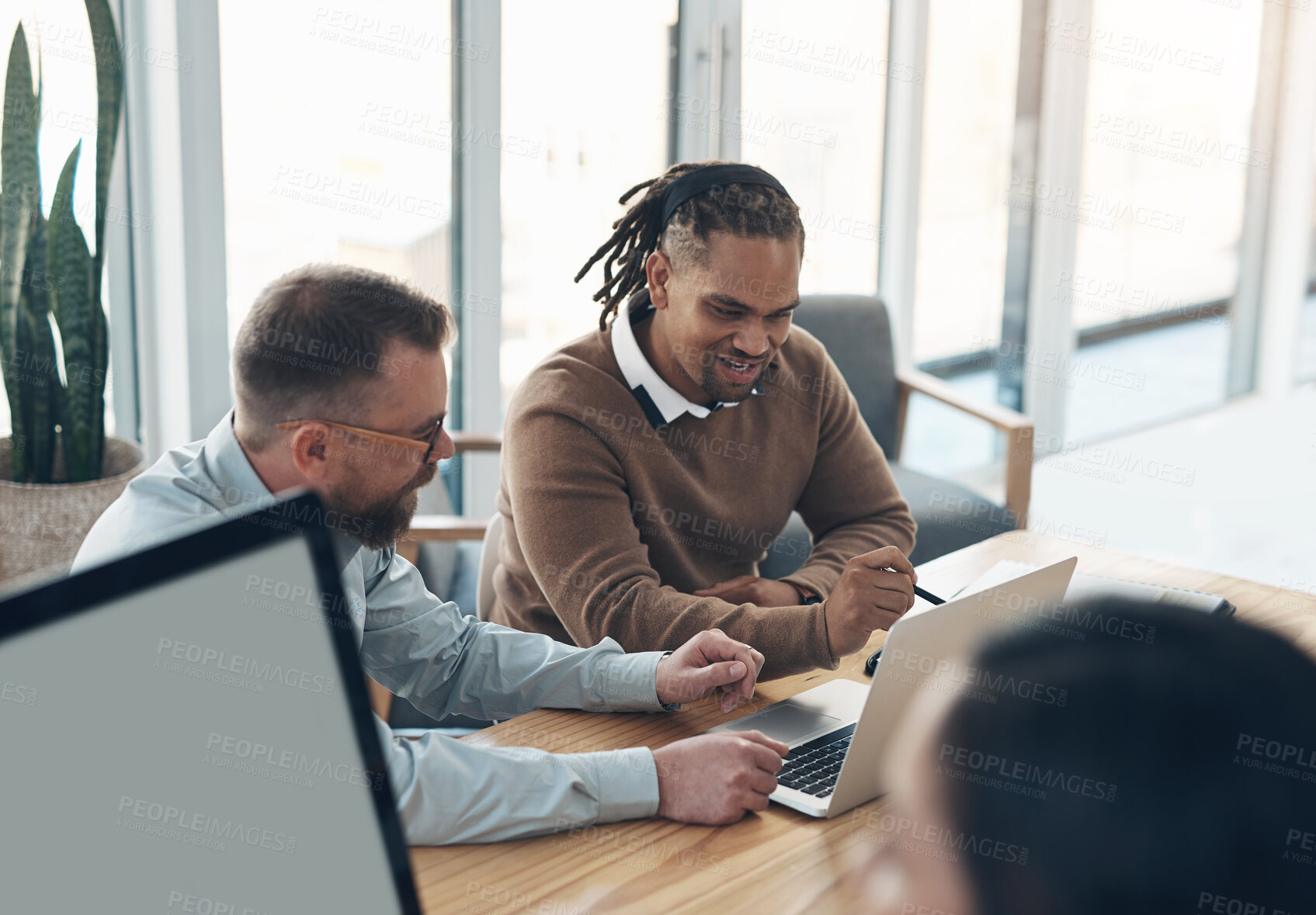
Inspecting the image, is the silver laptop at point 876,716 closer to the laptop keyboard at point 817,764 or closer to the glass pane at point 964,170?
the laptop keyboard at point 817,764

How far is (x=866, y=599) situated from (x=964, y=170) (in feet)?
10.2

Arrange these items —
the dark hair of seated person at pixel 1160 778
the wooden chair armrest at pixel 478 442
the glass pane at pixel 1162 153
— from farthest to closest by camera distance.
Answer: the glass pane at pixel 1162 153
the wooden chair armrest at pixel 478 442
the dark hair of seated person at pixel 1160 778

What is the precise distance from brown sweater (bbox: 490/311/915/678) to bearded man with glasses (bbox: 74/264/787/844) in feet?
0.52

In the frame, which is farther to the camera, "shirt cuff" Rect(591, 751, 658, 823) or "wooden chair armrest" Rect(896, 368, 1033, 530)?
"wooden chair armrest" Rect(896, 368, 1033, 530)

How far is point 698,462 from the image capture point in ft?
6.06

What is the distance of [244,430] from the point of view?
1.19 metres

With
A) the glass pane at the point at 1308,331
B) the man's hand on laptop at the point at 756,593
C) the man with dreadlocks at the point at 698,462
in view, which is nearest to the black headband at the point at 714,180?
the man with dreadlocks at the point at 698,462

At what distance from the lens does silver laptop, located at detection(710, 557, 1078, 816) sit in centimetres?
109

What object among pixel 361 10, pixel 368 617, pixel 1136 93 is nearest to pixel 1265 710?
pixel 368 617

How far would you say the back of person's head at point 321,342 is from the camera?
3.87 ft

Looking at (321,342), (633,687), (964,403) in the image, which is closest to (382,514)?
Answer: (321,342)

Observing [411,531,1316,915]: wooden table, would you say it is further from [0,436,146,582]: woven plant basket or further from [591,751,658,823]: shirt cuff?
[0,436,146,582]: woven plant basket

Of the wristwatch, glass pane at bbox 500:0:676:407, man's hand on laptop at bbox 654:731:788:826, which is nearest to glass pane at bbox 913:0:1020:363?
glass pane at bbox 500:0:676:407

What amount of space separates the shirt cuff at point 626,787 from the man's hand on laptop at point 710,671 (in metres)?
0.18
